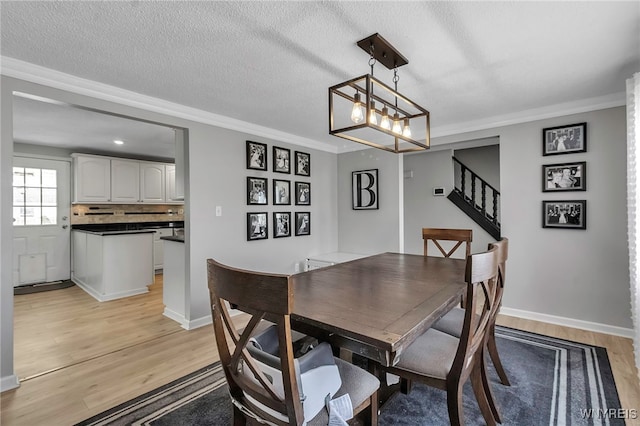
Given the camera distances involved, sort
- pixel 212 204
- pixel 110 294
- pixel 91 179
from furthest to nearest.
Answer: pixel 91 179
pixel 110 294
pixel 212 204

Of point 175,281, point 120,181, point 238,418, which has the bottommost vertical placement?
point 238,418

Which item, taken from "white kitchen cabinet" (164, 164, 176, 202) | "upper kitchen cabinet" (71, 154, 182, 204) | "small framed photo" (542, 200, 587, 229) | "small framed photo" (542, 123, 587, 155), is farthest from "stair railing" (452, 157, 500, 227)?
A: "white kitchen cabinet" (164, 164, 176, 202)

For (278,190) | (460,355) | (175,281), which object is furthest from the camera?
(278,190)

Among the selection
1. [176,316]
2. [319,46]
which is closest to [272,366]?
[319,46]

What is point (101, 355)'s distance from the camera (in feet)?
8.14

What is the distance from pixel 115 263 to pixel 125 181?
1.81 meters

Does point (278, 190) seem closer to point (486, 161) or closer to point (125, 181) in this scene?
point (125, 181)

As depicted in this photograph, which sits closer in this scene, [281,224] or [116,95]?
[116,95]

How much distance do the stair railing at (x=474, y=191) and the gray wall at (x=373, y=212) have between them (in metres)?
1.40

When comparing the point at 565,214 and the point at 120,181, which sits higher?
the point at 120,181

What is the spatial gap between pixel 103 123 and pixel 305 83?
2.64 metres

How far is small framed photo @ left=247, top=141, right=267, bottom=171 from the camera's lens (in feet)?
11.6

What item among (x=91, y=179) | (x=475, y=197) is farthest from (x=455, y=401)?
(x=91, y=179)

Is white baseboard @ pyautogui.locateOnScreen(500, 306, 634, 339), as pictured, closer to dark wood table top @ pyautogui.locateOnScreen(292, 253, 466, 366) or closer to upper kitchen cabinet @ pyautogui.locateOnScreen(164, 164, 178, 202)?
dark wood table top @ pyautogui.locateOnScreen(292, 253, 466, 366)
